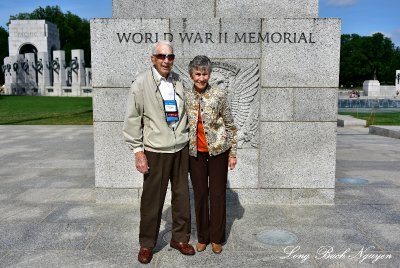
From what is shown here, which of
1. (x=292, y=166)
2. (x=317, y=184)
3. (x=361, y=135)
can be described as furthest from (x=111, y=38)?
(x=361, y=135)

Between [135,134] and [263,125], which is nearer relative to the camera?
[135,134]

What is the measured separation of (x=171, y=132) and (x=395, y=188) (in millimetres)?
4239

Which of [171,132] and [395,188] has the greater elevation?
[171,132]

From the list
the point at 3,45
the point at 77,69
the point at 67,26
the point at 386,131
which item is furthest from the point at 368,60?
the point at 386,131

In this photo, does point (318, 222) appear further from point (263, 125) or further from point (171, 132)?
point (171, 132)

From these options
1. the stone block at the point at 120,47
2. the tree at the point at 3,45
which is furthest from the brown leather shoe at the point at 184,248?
the tree at the point at 3,45

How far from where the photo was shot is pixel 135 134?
3.40 m

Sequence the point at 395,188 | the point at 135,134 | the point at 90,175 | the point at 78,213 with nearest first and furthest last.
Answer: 1. the point at 135,134
2. the point at 78,213
3. the point at 395,188
4. the point at 90,175

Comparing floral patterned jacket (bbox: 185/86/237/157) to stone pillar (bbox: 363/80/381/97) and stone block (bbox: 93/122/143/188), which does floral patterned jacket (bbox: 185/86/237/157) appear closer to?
stone block (bbox: 93/122/143/188)

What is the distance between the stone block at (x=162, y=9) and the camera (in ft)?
16.6

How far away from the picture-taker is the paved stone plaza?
3531 mm

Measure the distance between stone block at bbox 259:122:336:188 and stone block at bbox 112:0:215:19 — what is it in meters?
1.70

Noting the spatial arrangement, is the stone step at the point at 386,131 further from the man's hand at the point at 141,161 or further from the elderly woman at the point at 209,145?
the man's hand at the point at 141,161

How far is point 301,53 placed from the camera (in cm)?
492
